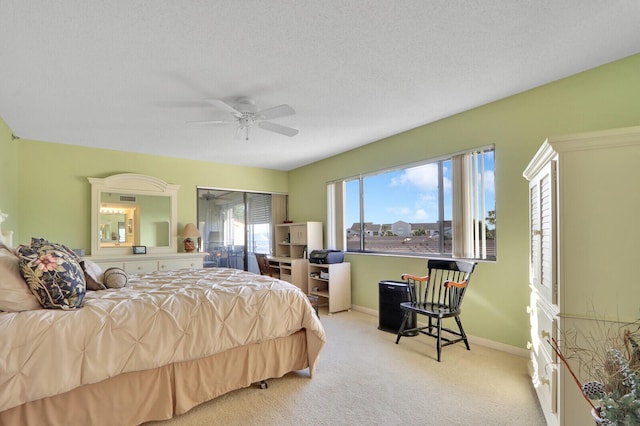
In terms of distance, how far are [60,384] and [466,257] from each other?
11.5ft

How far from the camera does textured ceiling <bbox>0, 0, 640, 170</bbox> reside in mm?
1839

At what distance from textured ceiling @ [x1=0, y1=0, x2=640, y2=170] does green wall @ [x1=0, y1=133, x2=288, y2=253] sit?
0.74 m

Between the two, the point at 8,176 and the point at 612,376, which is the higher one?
the point at 8,176

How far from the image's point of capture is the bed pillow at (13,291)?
5.75ft

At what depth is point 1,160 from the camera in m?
3.45

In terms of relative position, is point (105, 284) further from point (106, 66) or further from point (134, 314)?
point (106, 66)

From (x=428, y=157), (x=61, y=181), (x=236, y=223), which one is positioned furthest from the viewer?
(x=236, y=223)

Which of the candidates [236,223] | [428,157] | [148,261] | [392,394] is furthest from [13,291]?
[236,223]

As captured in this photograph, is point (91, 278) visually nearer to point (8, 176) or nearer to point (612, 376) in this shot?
point (8, 176)

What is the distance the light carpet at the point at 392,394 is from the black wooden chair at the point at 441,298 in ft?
0.66

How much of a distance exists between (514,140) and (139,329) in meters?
3.49

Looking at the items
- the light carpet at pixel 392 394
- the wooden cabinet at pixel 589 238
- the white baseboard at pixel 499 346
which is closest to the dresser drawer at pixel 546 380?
the wooden cabinet at pixel 589 238

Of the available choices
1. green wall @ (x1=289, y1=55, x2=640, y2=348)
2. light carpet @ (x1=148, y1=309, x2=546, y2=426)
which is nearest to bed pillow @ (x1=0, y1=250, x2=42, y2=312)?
light carpet @ (x1=148, y1=309, x2=546, y2=426)

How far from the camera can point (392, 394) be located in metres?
2.36
